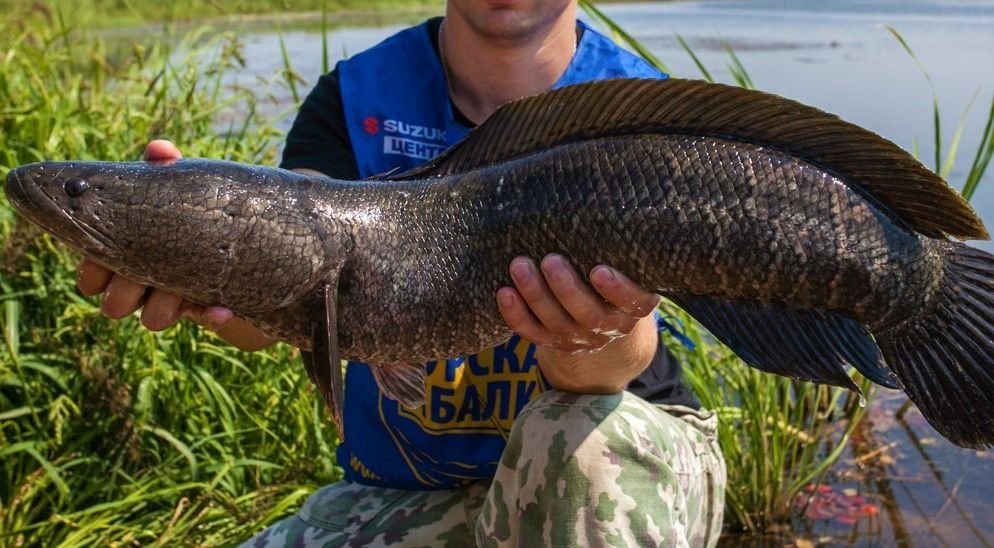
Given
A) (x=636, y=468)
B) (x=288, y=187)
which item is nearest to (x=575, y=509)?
(x=636, y=468)

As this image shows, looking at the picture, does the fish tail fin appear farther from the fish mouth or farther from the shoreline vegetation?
the fish mouth

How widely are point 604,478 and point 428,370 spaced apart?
66cm

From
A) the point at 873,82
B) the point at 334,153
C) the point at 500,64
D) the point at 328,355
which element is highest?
the point at 873,82

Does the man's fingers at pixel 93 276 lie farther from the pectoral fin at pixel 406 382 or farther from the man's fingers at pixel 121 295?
the pectoral fin at pixel 406 382

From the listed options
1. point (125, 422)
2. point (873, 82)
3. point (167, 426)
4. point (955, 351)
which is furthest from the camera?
A: point (873, 82)

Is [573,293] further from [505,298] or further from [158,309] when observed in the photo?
[158,309]

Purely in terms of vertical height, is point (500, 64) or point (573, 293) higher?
point (500, 64)

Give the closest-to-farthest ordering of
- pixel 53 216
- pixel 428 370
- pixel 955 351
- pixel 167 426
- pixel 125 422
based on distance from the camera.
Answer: pixel 955 351, pixel 53 216, pixel 428 370, pixel 125 422, pixel 167 426

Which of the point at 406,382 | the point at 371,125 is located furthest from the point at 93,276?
the point at 371,125

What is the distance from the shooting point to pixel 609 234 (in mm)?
2459

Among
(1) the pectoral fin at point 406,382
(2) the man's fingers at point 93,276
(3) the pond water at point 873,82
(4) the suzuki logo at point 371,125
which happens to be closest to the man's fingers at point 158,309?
(2) the man's fingers at point 93,276

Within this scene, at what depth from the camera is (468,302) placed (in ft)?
8.56

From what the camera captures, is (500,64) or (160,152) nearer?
(160,152)

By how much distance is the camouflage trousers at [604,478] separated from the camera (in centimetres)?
282
